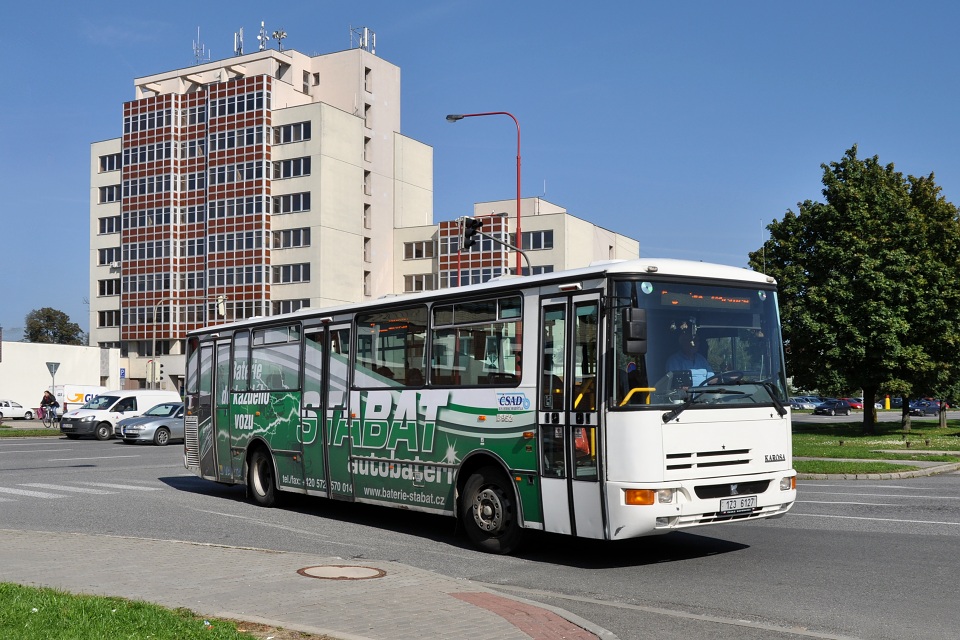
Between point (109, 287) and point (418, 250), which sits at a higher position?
point (418, 250)

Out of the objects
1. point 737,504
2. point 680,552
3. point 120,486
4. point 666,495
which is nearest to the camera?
point 666,495

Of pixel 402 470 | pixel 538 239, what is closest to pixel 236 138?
pixel 538 239

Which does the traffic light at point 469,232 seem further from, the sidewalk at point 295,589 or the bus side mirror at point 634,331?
the bus side mirror at point 634,331

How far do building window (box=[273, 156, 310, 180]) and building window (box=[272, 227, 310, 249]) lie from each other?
4342mm

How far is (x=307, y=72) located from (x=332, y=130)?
9.16 meters

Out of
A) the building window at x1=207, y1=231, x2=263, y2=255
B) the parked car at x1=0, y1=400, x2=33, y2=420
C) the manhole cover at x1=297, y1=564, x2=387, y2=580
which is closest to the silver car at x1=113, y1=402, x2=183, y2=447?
the manhole cover at x1=297, y1=564, x2=387, y2=580

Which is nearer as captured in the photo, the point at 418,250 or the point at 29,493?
the point at 29,493

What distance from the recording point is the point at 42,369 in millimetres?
77562

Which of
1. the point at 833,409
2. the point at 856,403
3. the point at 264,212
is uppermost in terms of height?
the point at 264,212

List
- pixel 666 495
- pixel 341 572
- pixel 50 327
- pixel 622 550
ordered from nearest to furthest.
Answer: pixel 341 572 < pixel 666 495 < pixel 622 550 < pixel 50 327

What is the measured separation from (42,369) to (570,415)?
75.2m

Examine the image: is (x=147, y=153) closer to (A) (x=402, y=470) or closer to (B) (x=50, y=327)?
(B) (x=50, y=327)

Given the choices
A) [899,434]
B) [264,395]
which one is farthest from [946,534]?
[899,434]

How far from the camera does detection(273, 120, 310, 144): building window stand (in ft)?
266
